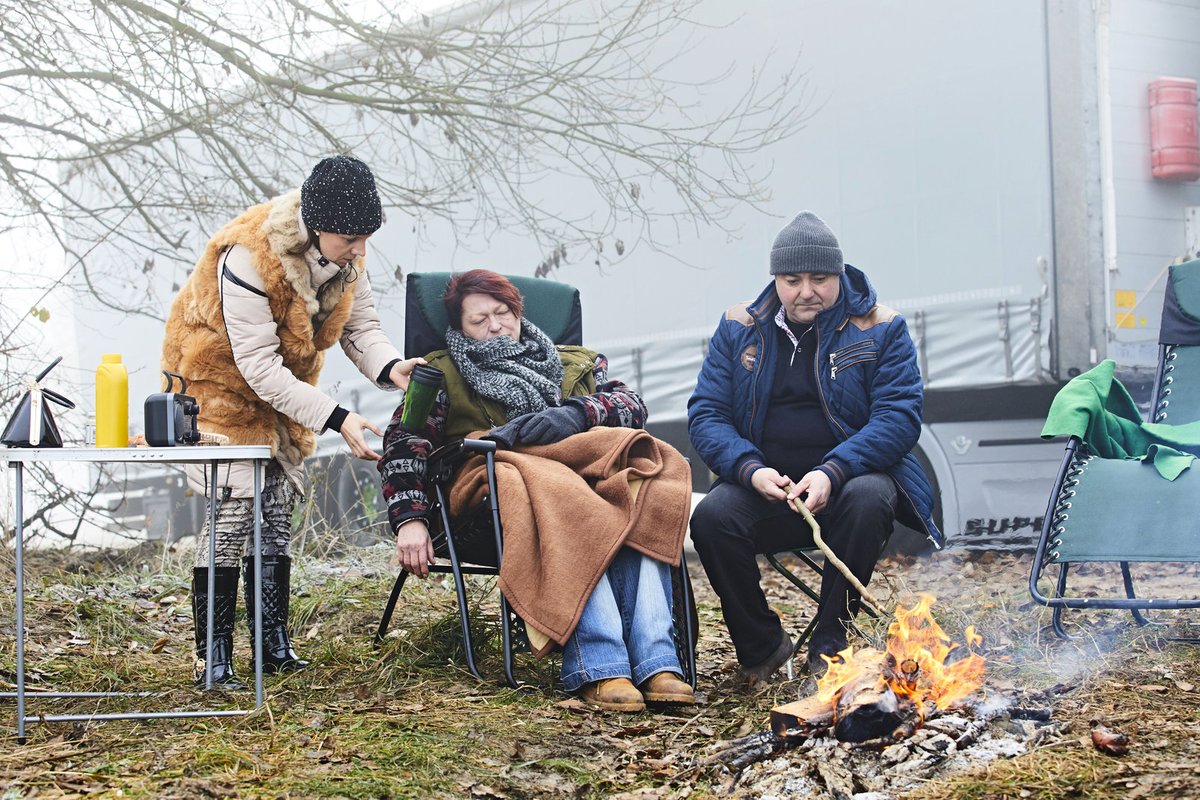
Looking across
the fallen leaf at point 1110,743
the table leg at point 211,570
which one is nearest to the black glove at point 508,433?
the table leg at point 211,570

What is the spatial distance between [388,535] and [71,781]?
4.97 m

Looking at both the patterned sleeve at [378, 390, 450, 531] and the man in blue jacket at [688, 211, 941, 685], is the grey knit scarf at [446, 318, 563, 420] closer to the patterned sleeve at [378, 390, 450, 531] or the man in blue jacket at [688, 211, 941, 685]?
the patterned sleeve at [378, 390, 450, 531]

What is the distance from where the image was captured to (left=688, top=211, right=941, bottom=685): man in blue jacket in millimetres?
3357

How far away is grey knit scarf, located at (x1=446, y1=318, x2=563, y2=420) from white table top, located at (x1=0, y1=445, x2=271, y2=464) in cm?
85

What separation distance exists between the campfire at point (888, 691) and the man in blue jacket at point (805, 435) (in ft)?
1.83

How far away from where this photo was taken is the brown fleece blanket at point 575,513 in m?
3.20

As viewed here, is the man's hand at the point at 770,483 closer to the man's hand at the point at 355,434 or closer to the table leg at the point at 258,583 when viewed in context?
the man's hand at the point at 355,434

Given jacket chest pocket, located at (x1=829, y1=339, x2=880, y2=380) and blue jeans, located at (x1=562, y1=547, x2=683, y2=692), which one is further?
jacket chest pocket, located at (x1=829, y1=339, x2=880, y2=380)

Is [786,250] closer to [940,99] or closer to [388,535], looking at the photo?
[940,99]

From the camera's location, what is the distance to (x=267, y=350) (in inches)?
129

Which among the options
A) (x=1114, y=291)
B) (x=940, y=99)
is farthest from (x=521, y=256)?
(x=1114, y=291)

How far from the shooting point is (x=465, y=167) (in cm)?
679

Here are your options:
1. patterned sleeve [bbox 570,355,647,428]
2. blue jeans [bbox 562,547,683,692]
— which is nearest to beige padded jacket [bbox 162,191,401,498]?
patterned sleeve [bbox 570,355,647,428]

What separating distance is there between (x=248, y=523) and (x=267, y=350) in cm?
50
